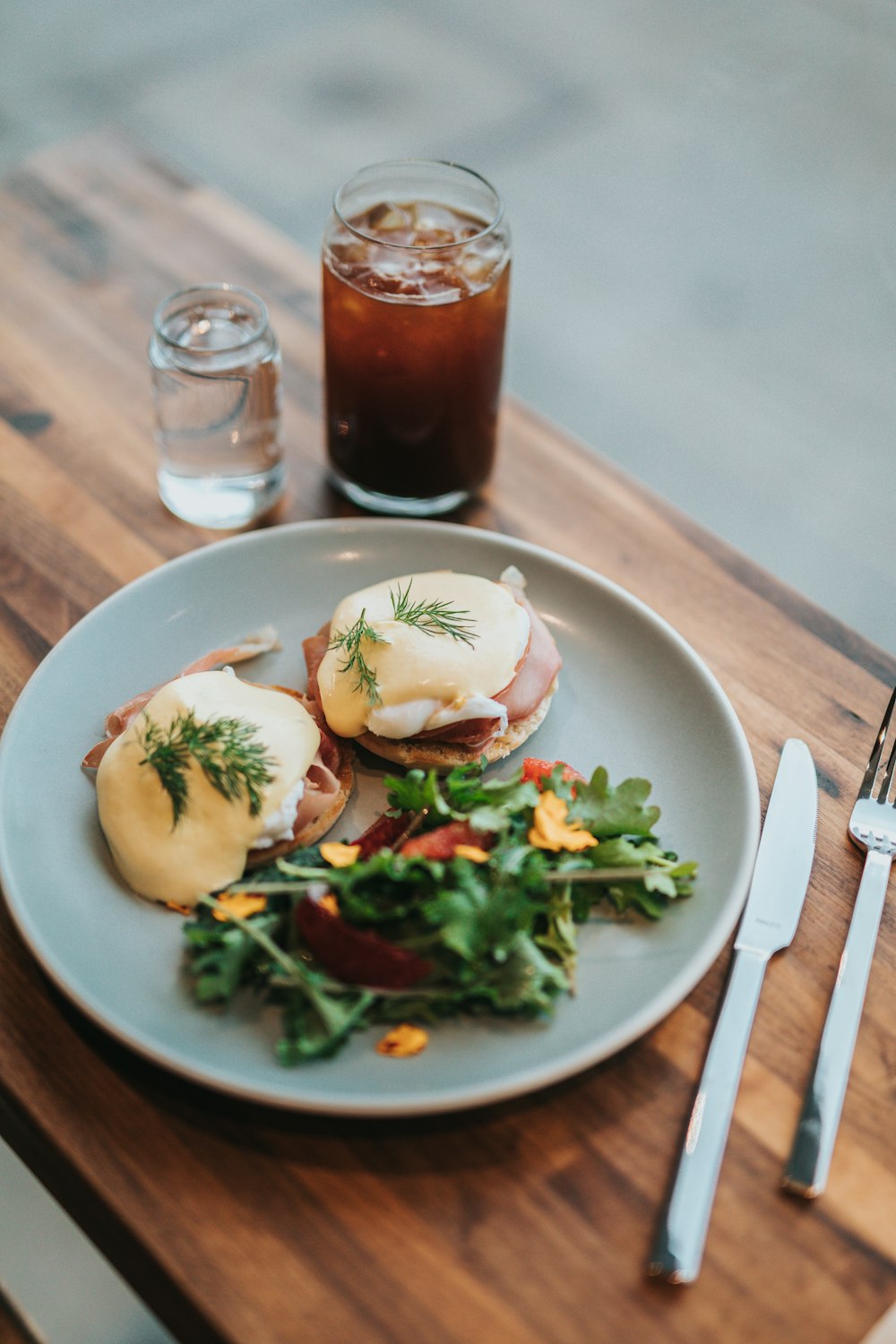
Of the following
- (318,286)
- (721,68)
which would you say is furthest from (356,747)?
(721,68)

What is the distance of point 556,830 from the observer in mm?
1532

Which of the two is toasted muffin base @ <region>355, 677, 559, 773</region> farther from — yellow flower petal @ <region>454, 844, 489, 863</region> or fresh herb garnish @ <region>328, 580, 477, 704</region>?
yellow flower petal @ <region>454, 844, 489, 863</region>

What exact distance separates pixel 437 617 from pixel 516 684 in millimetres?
156

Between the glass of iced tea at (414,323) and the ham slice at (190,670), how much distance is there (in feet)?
1.45

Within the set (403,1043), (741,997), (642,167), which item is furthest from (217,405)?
(642,167)

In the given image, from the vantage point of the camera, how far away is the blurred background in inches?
134

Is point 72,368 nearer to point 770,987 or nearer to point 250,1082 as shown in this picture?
point 250,1082

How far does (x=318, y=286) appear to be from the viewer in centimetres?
272

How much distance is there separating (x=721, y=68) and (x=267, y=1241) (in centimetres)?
399

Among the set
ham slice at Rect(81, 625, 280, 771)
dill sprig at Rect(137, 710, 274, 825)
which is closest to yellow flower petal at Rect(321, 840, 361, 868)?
dill sprig at Rect(137, 710, 274, 825)

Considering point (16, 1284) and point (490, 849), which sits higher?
point (490, 849)

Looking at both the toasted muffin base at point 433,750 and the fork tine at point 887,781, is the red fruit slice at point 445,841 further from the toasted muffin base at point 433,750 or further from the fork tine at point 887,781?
the fork tine at point 887,781

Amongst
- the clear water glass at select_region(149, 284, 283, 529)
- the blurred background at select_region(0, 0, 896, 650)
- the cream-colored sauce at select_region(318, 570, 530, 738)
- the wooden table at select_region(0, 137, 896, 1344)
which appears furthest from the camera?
the blurred background at select_region(0, 0, 896, 650)

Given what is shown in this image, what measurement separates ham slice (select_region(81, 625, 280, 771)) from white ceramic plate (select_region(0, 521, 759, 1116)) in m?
0.02
